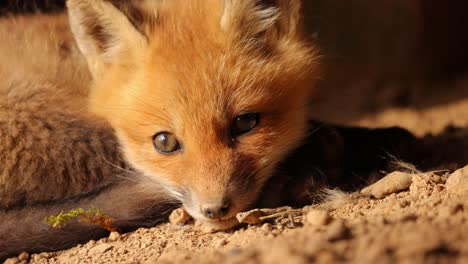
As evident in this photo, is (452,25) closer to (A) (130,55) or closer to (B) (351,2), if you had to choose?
(B) (351,2)

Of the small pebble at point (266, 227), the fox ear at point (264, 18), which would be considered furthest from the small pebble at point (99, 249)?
the fox ear at point (264, 18)

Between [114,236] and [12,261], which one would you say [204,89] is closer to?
[114,236]

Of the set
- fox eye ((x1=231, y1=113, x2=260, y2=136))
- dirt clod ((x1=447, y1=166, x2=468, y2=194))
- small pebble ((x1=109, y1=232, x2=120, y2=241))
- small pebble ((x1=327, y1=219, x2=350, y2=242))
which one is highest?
fox eye ((x1=231, y1=113, x2=260, y2=136))

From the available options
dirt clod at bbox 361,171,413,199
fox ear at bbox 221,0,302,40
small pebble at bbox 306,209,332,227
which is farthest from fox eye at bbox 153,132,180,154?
dirt clod at bbox 361,171,413,199

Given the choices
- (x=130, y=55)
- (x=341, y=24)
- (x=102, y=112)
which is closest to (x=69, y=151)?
(x=102, y=112)

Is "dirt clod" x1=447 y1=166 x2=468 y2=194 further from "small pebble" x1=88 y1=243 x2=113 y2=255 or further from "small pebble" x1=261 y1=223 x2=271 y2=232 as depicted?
"small pebble" x1=88 y1=243 x2=113 y2=255

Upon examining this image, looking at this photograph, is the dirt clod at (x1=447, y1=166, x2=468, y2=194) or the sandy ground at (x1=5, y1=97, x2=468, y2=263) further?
the dirt clod at (x1=447, y1=166, x2=468, y2=194)
